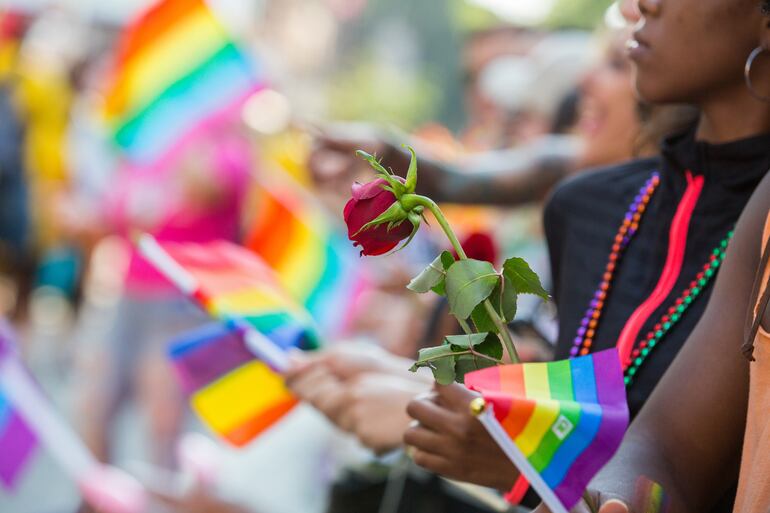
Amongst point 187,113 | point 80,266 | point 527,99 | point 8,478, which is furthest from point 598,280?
point 80,266

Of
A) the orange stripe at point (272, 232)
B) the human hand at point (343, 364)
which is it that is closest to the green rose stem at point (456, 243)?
the human hand at point (343, 364)

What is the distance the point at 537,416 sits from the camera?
123cm

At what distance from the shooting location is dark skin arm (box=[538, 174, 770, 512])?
1.60 meters

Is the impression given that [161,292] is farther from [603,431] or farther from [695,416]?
[603,431]

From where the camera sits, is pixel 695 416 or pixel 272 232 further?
pixel 272 232

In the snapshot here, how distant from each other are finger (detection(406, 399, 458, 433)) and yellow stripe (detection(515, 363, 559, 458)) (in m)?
0.27

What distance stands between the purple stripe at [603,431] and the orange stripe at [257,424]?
59.8 inches

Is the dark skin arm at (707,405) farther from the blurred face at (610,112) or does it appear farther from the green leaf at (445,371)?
the blurred face at (610,112)

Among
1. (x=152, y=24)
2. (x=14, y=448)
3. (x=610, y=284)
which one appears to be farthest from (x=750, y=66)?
(x=152, y=24)

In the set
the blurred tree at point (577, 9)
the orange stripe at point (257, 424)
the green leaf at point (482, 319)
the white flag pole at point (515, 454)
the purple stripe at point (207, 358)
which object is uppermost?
the green leaf at point (482, 319)

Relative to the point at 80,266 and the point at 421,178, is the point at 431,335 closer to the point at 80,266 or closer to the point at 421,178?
the point at 421,178

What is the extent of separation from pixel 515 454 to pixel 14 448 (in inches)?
115

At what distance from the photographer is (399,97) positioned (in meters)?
30.0

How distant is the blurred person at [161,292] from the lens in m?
4.84
